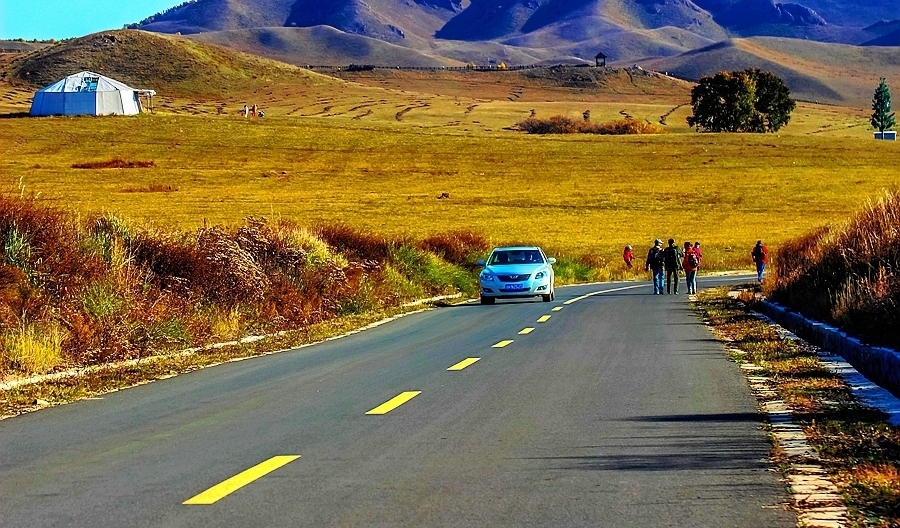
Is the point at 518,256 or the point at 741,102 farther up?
the point at 741,102

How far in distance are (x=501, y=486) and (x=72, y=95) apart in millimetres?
123377

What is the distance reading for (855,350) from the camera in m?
14.8

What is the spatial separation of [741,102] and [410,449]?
137 meters

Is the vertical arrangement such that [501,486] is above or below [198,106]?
below

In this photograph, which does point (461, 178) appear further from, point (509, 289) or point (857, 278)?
point (857, 278)

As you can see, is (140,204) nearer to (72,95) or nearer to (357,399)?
(357,399)

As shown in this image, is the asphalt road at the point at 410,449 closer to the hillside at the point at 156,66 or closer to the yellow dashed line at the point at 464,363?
the yellow dashed line at the point at 464,363

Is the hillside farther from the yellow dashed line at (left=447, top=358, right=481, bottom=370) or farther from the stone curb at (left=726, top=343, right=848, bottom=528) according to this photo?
the stone curb at (left=726, top=343, right=848, bottom=528)

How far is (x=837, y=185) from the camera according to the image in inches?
3189

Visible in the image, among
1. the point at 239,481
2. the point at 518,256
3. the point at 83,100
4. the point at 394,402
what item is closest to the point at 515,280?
the point at 518,256

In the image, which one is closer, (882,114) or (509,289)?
(509,289)

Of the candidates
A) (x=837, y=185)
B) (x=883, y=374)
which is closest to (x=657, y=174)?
(x=837, y=185)

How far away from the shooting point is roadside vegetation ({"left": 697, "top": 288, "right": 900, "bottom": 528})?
749cm

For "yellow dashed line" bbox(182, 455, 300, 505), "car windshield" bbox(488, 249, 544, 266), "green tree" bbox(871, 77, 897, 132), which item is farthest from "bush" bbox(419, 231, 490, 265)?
"green tree" bbox(871, 77, 897, 132)
